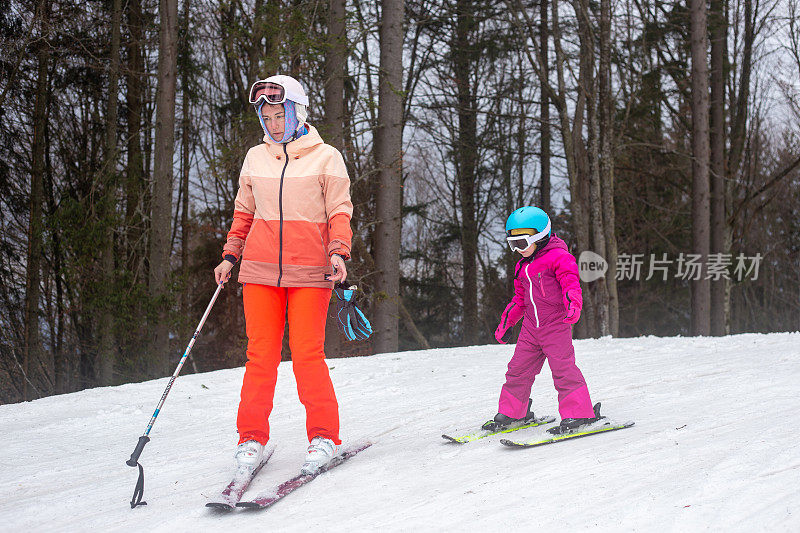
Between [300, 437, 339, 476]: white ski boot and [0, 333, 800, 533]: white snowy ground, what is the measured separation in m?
0.08

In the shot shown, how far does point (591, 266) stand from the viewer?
16000 millimetres

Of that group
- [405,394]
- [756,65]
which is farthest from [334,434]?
[756,65]

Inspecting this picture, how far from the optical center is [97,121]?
15.9 metres

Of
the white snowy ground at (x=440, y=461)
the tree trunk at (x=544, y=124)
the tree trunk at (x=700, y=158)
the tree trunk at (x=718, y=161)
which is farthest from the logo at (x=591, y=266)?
the white snowy ground at (x=440, y=461)

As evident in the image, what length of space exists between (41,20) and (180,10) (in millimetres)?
3941

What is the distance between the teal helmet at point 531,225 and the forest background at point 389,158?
6991 mm

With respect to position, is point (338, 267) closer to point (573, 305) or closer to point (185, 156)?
point (573, 305)

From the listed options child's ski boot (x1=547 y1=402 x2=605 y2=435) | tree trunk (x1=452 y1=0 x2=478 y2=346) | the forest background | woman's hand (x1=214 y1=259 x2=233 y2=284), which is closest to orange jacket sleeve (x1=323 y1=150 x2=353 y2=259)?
woman's hand (x1=214 y1=259 x2=233 y2=284)

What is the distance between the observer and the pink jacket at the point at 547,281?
396 centimetres

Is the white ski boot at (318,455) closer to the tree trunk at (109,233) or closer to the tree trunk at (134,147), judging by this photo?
the tree trunk at (134,147)

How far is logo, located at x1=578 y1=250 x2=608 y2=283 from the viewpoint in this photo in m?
15.7

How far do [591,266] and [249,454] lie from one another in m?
13.7

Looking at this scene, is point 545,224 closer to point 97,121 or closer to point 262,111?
point 262,111

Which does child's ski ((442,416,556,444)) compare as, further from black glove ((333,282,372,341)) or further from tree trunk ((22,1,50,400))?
tree trunk ((22,1,50,400))
